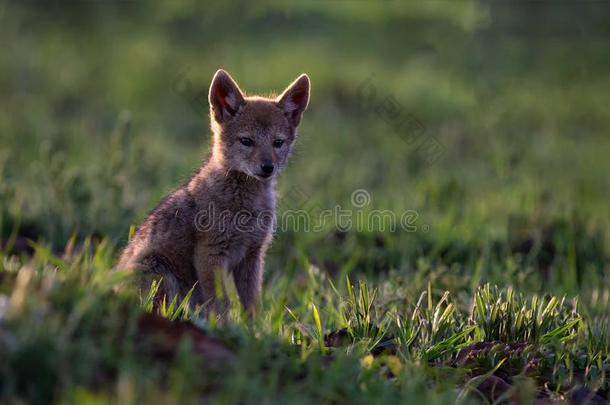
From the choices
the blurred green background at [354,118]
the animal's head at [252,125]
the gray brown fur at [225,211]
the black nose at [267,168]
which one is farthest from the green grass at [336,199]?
the black nose at [267,168]

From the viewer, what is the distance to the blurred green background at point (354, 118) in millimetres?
6938

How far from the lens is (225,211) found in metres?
5.47

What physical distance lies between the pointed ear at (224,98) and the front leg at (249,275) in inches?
42.1

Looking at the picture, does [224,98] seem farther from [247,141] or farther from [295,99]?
[295,99]

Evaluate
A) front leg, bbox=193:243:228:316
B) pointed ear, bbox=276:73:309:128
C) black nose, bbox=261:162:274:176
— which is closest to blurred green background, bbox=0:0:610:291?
pointed ear, bbox=276:73:309:128

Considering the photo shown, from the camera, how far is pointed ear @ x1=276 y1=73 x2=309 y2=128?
608 centimetres

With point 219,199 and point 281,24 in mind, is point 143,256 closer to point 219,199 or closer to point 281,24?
point 219,199

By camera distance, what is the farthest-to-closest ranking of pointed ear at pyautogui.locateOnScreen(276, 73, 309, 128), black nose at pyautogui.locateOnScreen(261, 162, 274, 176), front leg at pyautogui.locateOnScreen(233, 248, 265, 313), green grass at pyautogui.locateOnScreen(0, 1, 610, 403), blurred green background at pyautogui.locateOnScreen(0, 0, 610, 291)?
blurred green background at pyautogui.locateOnScreen(0, 0, 610, 291)
pointed ear at pyautogui.locateOnScreen(276, 73, 309, 128)
black nose at pyautogui.locateOnScreen(261, 162, 274, 176)
front leg at pyautogui.locateOnScreen(233, 248, 265, 313)
green grass at pyautogui.locateOnScreen(0, 1, 610, 403)

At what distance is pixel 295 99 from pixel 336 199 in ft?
7.22

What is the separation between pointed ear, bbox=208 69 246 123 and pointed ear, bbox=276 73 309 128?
0.30 meters

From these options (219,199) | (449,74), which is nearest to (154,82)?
(449,74)

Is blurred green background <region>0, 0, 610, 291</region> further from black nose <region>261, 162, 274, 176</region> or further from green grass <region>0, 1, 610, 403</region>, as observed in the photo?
black nose <region>261, 162, 274, 176</region>

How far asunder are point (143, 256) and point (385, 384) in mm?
2107

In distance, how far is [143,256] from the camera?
16.9 ft
